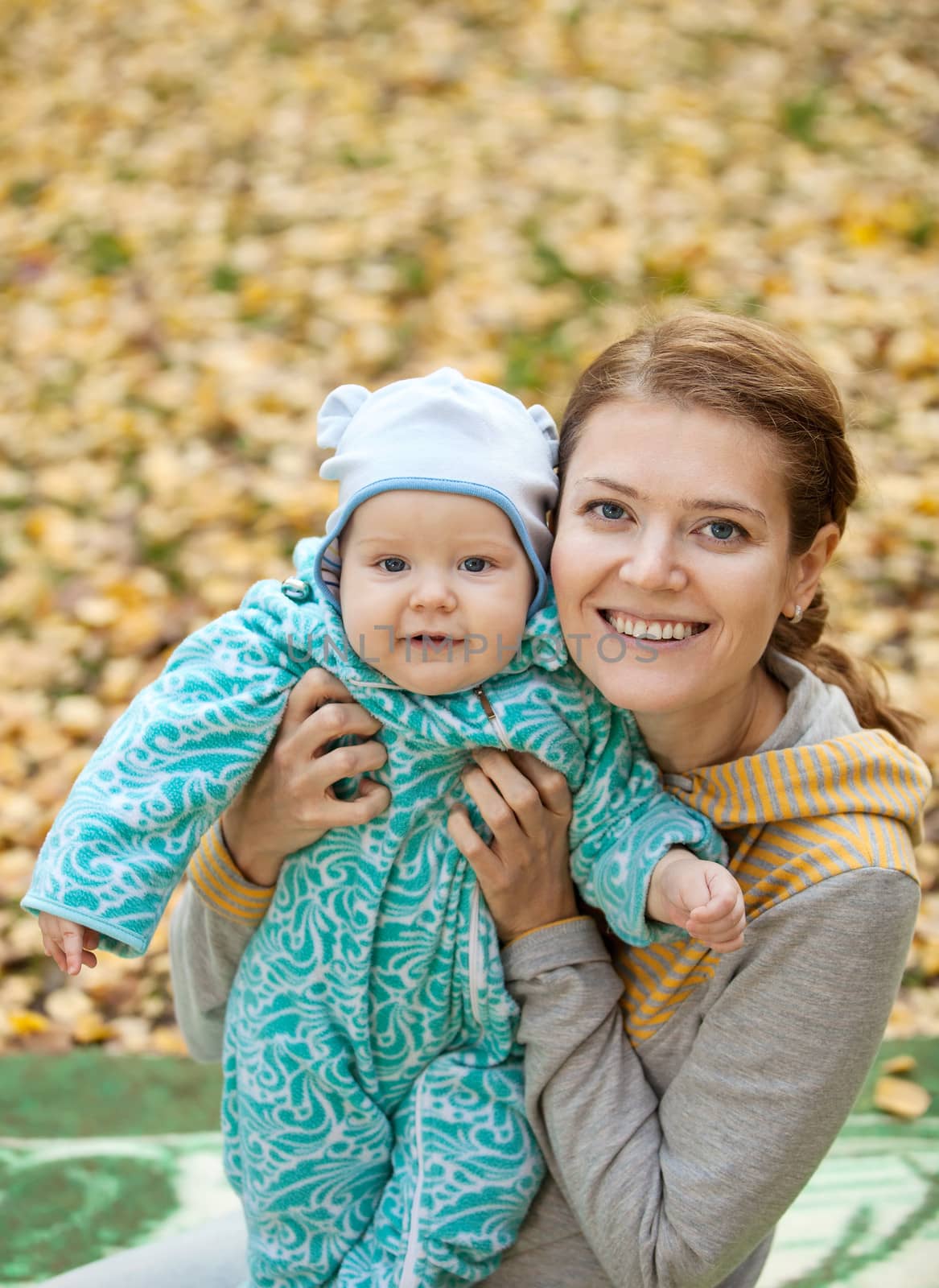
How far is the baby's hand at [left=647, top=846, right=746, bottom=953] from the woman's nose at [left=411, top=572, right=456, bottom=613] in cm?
43

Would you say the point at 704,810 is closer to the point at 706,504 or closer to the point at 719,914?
the point at 719,914

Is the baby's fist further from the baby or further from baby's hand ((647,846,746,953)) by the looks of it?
the baby

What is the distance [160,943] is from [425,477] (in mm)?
2262

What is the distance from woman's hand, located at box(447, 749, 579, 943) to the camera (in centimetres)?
A: 178

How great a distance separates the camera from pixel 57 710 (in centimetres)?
412

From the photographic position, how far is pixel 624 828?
5.92 feet

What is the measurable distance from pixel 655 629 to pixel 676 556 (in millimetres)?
95

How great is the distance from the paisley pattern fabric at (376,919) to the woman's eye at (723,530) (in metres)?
0.25

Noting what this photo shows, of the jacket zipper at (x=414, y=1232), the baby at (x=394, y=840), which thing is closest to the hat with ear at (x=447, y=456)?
the baby at (x=394, y=840)

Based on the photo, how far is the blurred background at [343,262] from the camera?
14.0ft

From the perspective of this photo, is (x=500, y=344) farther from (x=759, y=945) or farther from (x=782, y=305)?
(x=759, y=945)

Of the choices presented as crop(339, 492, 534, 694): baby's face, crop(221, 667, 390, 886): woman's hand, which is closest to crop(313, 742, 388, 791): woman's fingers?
crop(221, 667, 390, 886): woman's hand

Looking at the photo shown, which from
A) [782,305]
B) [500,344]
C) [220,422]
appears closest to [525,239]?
[500,344]

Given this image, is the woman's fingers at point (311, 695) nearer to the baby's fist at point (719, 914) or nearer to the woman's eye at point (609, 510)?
the woman's eye at point (609, 510)
